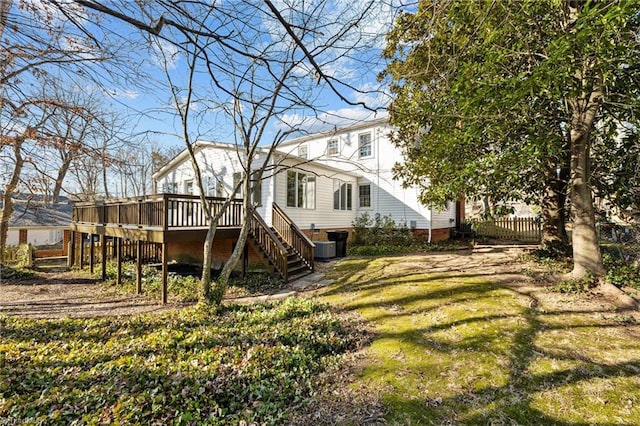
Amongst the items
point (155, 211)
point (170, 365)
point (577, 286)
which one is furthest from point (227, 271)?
point (577, 286)

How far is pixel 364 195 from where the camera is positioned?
55.6ft

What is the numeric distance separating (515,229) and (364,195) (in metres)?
8.63

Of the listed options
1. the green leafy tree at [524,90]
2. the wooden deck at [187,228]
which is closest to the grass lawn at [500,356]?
the green leafy tree at [524,90]

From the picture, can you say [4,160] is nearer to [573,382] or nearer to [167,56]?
[167,56]

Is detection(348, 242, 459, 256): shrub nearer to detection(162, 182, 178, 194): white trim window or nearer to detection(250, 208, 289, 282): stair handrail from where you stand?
detection(250, 208, 289, 282): stair handrail

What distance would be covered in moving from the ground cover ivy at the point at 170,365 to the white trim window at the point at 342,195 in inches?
369

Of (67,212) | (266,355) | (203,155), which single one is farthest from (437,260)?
(67,212)

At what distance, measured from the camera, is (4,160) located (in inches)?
298

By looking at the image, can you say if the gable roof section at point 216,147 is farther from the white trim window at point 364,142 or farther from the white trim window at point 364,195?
the white trim window at point 364,142

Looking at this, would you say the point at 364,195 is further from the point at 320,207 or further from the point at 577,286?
the point at 577,286

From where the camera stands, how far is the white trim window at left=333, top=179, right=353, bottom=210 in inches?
591

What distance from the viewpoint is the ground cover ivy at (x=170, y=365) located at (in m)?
3.14

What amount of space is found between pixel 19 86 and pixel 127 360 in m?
4.80

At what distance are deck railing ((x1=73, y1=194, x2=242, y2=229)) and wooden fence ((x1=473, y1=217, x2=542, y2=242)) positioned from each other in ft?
43.0
